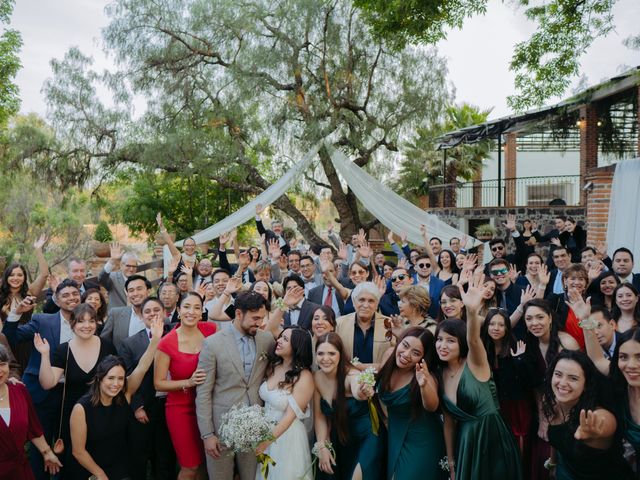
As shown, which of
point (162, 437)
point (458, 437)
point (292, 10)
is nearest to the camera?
point (458, 437)

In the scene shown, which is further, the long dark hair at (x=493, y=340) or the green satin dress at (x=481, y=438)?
the long dark hair at (x=493, y=340)

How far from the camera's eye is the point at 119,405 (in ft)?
11.9

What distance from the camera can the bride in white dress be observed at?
11.5 ft

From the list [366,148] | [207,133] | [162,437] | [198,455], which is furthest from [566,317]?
[207,133]

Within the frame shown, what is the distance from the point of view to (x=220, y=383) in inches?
146

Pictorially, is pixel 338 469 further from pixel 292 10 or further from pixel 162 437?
pixel 292 10

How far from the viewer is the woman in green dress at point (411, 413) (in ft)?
10.9

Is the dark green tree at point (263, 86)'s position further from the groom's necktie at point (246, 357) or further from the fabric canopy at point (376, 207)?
the groom's necktie at point (246, 357)

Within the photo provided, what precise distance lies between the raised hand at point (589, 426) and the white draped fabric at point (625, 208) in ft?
20.8

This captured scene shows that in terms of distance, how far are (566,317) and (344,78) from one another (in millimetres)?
9613

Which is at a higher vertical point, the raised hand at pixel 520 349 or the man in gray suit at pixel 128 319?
the man in gray suit at pixel 128 319

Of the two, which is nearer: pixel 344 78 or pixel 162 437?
pixel 162 437

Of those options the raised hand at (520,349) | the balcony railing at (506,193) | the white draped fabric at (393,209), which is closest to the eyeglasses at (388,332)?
the raised hand at (520,349)

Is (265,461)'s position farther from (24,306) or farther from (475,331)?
(24,306)
